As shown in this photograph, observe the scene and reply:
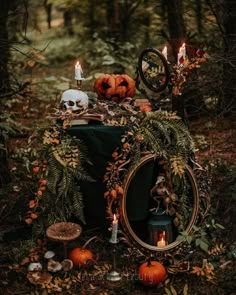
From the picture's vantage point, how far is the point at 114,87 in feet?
17.5

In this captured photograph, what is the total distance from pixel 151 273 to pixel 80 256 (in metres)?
0.67

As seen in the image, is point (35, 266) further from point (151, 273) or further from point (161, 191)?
point (161, 191)

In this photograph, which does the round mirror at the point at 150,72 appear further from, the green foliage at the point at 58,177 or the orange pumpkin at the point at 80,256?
the orange pumpkin at the point at 80,256

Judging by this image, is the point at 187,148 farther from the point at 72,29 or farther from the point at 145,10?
the point at 72,29

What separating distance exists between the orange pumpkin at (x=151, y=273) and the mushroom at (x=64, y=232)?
641mm

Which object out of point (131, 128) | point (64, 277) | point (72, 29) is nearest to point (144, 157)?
point (131, 128)

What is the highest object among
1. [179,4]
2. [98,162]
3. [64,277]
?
[179,4]

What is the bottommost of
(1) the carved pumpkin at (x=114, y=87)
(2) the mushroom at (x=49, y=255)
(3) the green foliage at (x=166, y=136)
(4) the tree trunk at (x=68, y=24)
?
Answer: (2) the mushroom at (x=49, y=255)

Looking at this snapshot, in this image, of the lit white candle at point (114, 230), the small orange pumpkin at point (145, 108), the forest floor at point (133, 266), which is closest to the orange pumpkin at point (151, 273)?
the forest floor at point (133, 266)

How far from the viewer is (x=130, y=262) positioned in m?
4.72

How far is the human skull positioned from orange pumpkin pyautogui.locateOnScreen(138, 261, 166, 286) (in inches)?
63.4

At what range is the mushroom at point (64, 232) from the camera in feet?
14.7

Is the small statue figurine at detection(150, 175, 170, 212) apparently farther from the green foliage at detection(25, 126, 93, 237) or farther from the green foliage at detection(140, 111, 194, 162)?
the green foliage at detection(25, 126, 93, 237)

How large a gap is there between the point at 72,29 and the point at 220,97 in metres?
11.5
